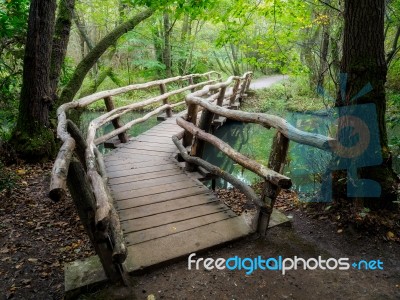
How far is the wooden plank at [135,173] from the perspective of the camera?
15.6ft

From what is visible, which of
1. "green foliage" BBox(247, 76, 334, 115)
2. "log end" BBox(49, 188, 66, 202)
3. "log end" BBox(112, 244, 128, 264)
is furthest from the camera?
"green foliage" BBox(247, 76, 334, 115)

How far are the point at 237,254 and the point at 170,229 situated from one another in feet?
2.63

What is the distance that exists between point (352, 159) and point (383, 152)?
1.18 feet

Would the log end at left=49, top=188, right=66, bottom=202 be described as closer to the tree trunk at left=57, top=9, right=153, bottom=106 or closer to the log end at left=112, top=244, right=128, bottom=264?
the log end at left=112, top=244, right=128, bottom=264

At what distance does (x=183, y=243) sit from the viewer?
311cm

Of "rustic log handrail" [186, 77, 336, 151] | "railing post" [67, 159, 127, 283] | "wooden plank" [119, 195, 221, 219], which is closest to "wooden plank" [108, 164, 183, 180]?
"wooden plank" [119, 195, 221, 219]

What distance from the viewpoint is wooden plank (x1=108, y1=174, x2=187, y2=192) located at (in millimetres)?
4461

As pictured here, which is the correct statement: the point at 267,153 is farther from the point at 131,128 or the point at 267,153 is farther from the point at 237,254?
the point at 131,128

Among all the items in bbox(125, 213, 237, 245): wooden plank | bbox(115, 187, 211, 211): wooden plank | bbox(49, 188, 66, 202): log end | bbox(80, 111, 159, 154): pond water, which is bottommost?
bbox(80, 111, 159, 154): pond water

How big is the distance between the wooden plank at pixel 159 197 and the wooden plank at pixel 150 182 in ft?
1.31

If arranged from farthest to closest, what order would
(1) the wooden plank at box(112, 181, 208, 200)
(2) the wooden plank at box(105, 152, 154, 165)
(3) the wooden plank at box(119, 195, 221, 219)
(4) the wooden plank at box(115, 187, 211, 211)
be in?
(2) the wooden plank at box(105, 152, 154, 165), (1) the wooden plank at box(112, 181, 208, 200), (4) the wooden plank at box(115, 187, 211, 211), (3) the wooden plank at box(119, 195, 221, 219)

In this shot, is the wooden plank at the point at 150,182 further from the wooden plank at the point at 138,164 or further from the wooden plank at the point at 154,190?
the wooden plank at the point at 138,164

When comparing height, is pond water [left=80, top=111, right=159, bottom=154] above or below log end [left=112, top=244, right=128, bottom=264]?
below

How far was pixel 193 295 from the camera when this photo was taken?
2.54 metres
